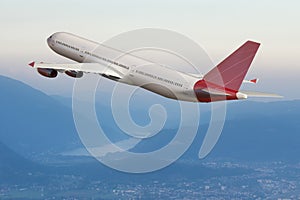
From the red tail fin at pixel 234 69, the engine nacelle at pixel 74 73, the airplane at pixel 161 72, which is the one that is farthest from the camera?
the engine nacelle at pixel 74 73

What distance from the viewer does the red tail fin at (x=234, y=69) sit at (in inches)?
2542

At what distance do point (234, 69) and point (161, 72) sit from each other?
1063 cm

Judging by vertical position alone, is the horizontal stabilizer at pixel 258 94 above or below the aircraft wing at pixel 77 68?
below

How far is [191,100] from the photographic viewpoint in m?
69.5

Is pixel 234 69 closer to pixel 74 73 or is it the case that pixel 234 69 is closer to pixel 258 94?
pixel 258 94

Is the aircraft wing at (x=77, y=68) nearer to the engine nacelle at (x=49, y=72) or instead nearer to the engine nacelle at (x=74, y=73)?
the engine nacelle at (x=74, y=73)

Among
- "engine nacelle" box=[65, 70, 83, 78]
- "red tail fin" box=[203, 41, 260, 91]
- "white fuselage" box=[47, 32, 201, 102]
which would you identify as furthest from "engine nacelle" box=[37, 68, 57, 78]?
"red tail fin" box=[203, 41, 260, 91]

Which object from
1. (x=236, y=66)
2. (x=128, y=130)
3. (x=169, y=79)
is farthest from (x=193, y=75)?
(x=128, y=130)

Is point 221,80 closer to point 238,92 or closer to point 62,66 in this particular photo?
point 238,92

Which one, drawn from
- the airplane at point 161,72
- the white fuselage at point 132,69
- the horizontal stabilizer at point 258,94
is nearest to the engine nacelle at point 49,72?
the airplane at point 161,72

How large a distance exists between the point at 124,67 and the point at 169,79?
8.76m

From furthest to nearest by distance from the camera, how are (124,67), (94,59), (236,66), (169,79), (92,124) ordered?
Result: (94,59) < (124,67) < (169,79) < (236,66) < (92,124)

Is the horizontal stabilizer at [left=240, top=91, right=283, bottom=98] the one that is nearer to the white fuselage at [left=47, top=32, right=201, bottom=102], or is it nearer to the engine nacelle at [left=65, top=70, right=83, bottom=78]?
the white fuselage at [left=47, top=32, right=201, bottom=102]

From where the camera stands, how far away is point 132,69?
76.3m
